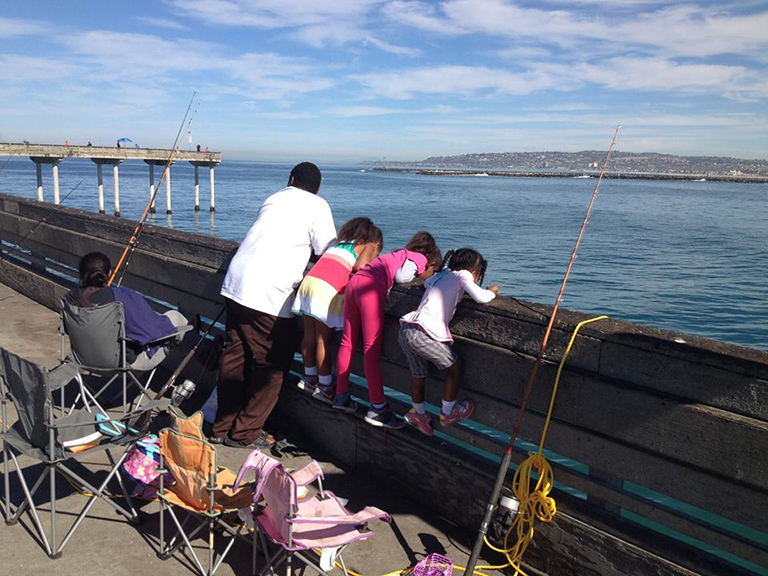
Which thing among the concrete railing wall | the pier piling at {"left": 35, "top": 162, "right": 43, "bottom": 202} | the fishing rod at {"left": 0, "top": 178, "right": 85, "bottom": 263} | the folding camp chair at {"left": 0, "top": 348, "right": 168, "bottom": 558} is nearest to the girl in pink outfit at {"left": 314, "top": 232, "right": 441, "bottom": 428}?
the concrete railing wall

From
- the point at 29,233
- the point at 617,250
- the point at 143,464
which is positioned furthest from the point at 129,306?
the point at 617,250

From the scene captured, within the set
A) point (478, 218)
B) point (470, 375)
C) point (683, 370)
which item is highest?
point (683, 370)

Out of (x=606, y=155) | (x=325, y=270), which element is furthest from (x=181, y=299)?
(x=606, y=155)

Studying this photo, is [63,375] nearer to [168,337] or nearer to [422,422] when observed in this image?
[168,337]

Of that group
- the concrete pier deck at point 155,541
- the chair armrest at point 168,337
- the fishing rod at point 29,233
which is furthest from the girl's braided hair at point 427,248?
the fishing rod at point 29,233

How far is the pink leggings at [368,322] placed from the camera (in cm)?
446

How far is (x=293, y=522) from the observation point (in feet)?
10.5

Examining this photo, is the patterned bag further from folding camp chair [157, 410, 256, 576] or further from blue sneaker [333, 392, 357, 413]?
blue sneaker [333, 392, 357, 413]

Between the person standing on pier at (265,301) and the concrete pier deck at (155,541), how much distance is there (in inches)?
16.5

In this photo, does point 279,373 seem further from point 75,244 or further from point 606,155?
point 75,244

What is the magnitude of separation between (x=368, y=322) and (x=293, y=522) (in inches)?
60.8

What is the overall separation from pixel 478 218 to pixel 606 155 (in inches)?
2180

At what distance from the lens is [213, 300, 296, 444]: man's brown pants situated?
5039 millimetres

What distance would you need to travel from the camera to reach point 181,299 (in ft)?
21.7
